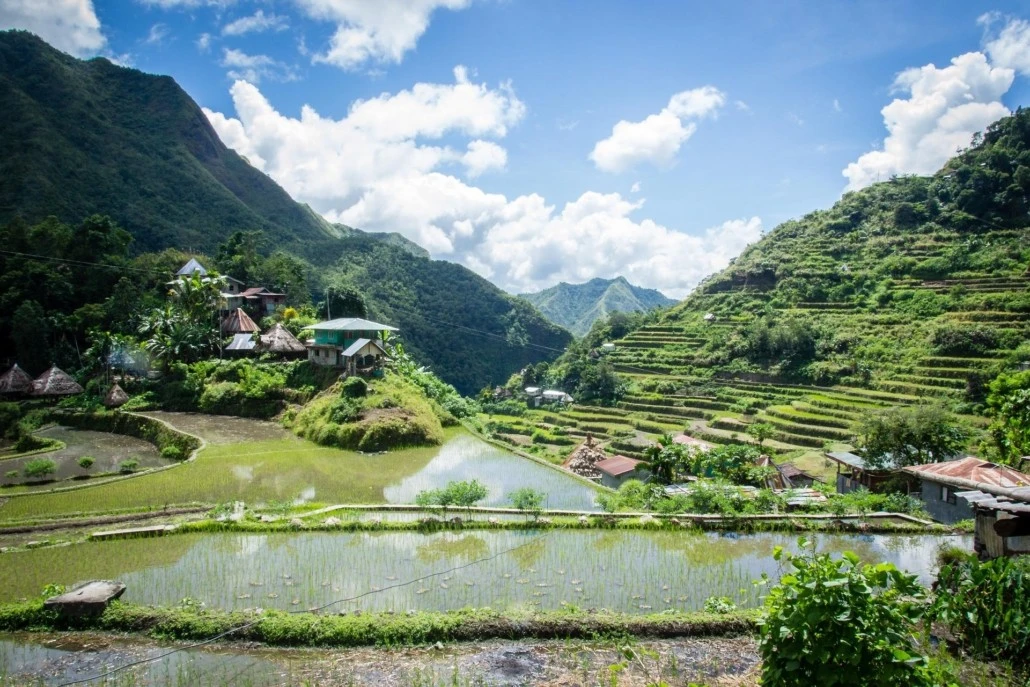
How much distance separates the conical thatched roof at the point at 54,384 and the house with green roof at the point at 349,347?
10.1 meters

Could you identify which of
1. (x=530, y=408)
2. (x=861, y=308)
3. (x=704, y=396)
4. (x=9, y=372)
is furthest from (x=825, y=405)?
(x=9, y=372)

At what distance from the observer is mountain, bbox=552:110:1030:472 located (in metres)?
29.1

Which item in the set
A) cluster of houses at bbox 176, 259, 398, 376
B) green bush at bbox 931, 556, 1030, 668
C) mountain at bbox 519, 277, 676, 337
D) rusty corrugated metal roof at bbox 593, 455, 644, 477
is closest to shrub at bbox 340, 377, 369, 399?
cluster of houses at bbox 176, 259, 398, 376

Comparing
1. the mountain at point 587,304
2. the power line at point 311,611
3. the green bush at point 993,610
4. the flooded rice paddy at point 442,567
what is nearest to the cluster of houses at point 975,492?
the green bush at point 993,610

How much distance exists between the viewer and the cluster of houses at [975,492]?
18.1 ft

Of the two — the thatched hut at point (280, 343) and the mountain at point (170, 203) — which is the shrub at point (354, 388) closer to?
the thatched hut at point (280, 343)

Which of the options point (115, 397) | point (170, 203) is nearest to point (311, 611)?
point (115, 397)

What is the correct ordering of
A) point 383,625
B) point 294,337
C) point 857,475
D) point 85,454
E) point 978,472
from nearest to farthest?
1. point 383,625
2. point 978,472
3. point 85,454
4. point 857,475
5. point 294,337

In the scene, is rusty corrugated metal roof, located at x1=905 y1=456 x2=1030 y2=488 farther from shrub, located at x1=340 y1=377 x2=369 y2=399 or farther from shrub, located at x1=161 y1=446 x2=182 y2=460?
shrub, located at x1=161 y1=446 x2=182 y2=460

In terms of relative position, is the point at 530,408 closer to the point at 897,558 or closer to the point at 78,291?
the point at 78,291

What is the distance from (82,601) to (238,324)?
76.8 ft

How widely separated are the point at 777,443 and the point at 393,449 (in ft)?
59.8

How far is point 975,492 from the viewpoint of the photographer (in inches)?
241

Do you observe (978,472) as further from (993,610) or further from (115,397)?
(115,397)
